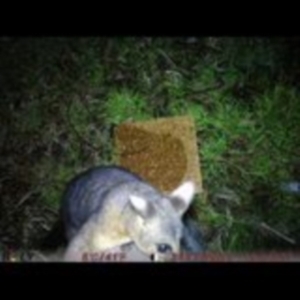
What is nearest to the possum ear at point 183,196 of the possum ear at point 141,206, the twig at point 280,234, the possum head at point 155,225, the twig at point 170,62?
the possum head at point 155,225

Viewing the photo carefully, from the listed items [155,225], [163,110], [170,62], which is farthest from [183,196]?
[170,62]

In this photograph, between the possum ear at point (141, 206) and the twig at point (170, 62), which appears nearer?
the possum ear at point (141, 206)

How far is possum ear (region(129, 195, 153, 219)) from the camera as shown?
3385 millimetres

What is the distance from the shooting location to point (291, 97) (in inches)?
140

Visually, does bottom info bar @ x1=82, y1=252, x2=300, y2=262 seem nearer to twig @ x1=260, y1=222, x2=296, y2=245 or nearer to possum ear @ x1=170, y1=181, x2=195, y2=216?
twig @ x1=260, y1=222, x2=296, y2=245

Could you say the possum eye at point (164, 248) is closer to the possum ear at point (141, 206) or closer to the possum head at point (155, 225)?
the possum head at point (155, 225)

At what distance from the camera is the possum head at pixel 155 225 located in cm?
337

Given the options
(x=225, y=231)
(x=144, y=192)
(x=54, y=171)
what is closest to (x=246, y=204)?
(x=225, y=231)

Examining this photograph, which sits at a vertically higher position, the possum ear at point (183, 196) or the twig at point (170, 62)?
the twig at point (170, 62)

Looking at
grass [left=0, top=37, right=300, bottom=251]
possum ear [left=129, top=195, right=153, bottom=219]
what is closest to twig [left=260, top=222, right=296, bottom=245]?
grass [left=0, top=37, right=300, bottom=251]

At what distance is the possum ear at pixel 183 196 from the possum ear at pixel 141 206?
0.11 meters

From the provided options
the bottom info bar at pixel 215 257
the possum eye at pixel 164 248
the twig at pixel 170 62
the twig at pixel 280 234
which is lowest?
the bottom info bar at pixel 215 257

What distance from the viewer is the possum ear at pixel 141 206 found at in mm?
3385
